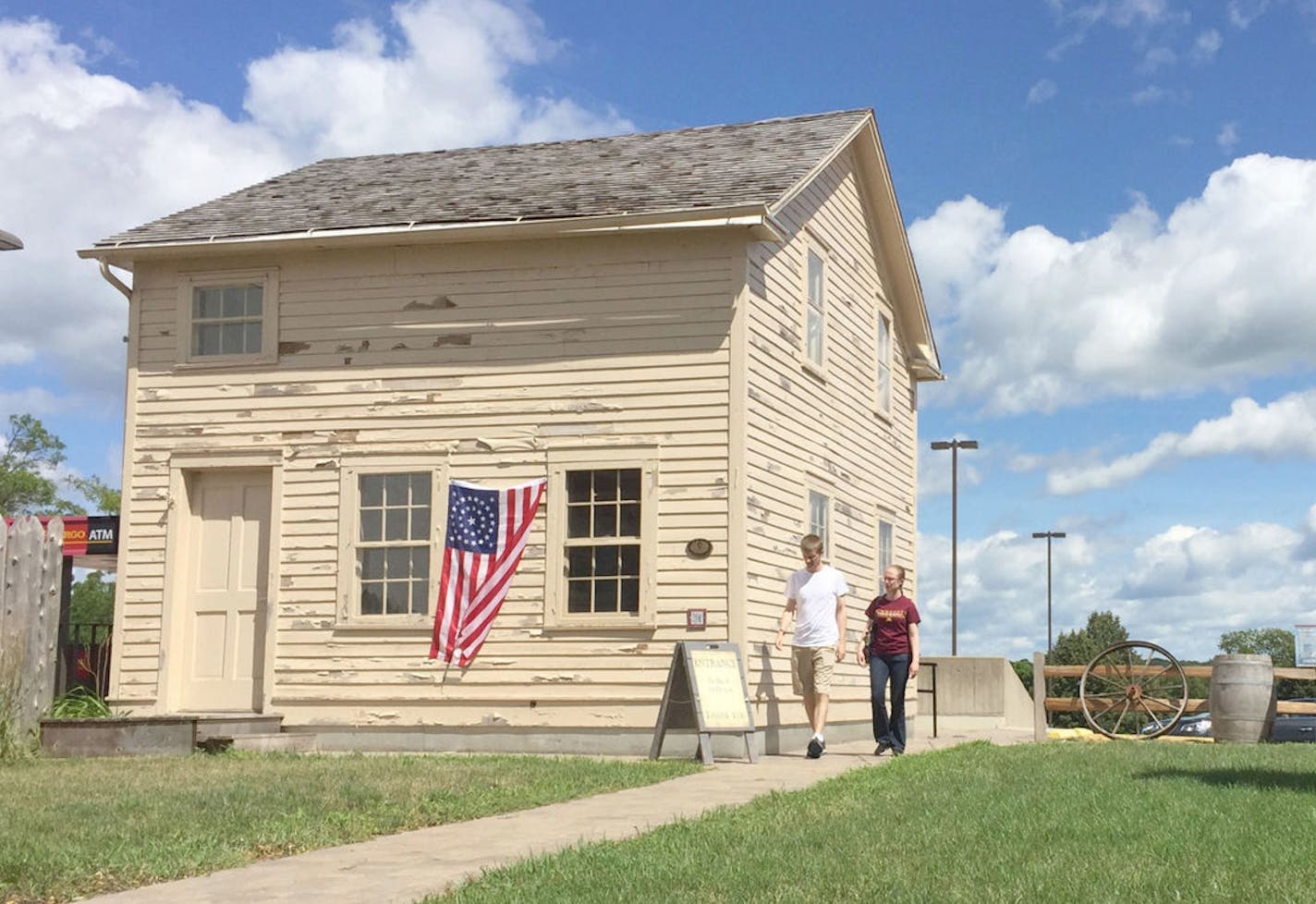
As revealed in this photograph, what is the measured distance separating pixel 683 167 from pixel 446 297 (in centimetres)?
324

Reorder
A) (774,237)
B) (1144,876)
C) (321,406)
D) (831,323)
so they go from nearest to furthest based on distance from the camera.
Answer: (1144,876)
(774,237)
(321,406)
(831,323)

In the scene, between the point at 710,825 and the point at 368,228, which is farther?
the point at 368,228

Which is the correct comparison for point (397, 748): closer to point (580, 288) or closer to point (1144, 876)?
point (580, 288)

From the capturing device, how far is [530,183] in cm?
1811

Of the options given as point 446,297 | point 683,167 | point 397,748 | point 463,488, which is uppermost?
point 683,167

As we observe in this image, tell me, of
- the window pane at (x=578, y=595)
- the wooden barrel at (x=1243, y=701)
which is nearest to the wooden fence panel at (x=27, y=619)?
the window pane at (x=578, y=595)

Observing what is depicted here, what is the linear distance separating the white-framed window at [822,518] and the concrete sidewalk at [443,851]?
6.38 meters

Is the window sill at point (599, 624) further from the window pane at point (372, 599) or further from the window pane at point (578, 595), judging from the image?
the window pane at point (372, 599)

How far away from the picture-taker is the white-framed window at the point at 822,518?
60.0 ft

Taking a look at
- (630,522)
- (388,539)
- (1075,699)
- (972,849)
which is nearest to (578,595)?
(630,522)

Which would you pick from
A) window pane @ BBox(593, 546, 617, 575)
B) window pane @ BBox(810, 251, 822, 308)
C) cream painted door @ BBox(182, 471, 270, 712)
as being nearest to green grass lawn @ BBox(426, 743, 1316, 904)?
window pane @ BBox(593, 546, 617, 575)

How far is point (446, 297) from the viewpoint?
1681 centimetres

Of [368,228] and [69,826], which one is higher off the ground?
[368,228]

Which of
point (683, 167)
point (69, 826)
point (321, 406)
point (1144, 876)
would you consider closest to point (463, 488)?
point (321, 406)
